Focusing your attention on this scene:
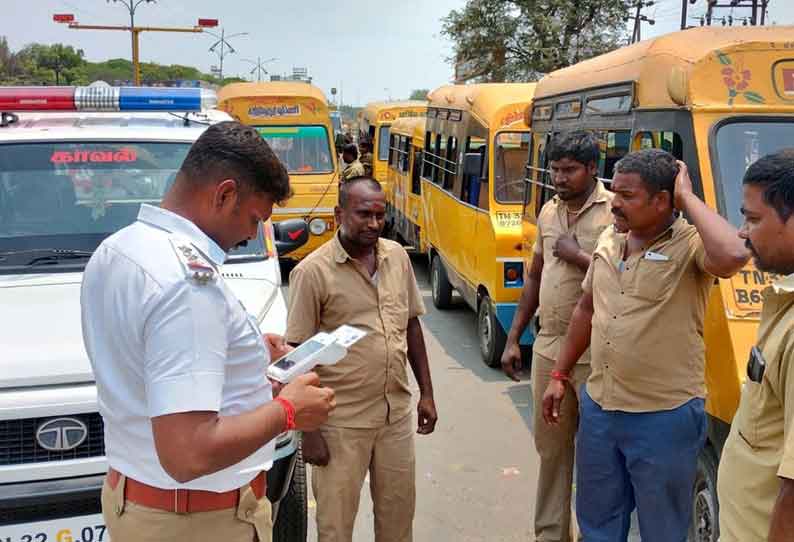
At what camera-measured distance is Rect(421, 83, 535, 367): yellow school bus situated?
21.5 feet

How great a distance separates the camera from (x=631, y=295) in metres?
2.95

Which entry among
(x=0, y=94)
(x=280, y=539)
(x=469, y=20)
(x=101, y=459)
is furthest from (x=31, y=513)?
(x=469, y=20)

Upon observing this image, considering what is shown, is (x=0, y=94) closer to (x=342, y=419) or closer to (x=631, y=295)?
(x=342, y=419)

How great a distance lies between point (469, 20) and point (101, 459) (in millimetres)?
23073

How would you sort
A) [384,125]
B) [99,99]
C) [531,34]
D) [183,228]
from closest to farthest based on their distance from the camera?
1. [183,228]
2. [99,99]
3. [384,125]
4. [531,34]

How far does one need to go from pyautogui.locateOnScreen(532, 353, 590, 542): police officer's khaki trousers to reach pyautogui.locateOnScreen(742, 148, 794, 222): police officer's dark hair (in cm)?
180

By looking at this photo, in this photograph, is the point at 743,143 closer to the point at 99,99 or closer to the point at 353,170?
the point at 99,99

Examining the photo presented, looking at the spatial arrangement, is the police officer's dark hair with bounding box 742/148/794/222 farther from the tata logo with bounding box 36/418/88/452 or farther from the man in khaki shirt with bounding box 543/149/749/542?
the tata logo with bounding box 36/418/88/452

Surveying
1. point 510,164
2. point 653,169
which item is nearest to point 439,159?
point 510,164

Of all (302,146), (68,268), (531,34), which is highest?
(531,34)

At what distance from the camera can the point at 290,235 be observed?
461 centimetres

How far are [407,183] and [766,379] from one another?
10.1 metres

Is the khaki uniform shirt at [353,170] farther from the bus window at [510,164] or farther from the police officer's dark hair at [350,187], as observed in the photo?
the police officer's dark hair at [350,187]

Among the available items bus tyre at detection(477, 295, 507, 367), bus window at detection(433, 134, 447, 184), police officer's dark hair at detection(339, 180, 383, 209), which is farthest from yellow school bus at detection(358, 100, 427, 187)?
police officer's dark hair at detection(339, 180, 383, 209)
